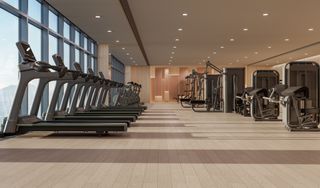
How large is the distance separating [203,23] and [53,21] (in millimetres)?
4440

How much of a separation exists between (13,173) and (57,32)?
783cm

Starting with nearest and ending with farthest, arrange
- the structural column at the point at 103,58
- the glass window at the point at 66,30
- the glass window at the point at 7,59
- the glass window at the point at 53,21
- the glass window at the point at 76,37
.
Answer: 1. the glass window at the point at 7,59
2. the glass window at the point at 53,21
3. the glass window at the point at 66,30
4. the glass window at the point at 76,37
5. the structural column at the point at 103,58

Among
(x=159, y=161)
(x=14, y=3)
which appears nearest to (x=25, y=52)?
(x=14, y=3)

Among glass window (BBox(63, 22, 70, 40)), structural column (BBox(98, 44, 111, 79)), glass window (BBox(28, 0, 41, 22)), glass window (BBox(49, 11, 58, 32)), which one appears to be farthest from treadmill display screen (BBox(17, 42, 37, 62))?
structural column (BBox(98, 44, 111, 79))

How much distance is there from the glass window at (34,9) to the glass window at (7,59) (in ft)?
2.30

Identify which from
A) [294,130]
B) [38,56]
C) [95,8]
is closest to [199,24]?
[95,8]

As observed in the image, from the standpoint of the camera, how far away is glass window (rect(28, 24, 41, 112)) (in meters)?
8.61

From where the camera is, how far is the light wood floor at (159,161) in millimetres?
2998

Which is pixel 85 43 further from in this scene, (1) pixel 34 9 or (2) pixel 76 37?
(1) pixel 34 9

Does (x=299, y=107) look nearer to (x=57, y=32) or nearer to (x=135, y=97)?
(x=57, y=32)

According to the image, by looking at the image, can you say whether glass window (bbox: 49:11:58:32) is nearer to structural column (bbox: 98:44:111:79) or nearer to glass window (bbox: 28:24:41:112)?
glass window (bbox: 28:24:41:112)

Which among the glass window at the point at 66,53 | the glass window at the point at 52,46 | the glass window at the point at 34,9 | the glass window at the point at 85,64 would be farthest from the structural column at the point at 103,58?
the glass window at the point at 34,9

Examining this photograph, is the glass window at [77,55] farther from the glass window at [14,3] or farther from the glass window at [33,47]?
the glass window at [14,3]

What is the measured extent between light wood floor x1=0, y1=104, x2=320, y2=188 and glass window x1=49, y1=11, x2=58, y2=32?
491cm
